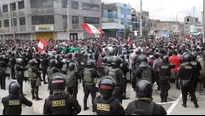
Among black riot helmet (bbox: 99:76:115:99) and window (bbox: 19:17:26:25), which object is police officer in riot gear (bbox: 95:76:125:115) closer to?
black riot helmet (bbox: 99:76:115:99)

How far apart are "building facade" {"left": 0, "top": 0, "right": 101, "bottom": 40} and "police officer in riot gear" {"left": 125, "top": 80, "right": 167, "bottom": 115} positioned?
140ft

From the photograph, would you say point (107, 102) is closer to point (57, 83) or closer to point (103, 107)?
point (103, 107)

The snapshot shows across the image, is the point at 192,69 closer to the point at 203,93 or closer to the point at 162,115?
the point at 203,93

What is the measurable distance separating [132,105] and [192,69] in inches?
180

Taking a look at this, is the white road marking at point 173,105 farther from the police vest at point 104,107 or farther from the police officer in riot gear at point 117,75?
the police vest at point 104,107

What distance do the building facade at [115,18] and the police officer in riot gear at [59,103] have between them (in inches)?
2330

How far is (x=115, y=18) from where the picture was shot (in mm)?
70938

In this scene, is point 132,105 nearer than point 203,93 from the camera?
Yes

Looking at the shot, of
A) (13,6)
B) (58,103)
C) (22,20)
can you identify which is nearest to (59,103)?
(58,103)

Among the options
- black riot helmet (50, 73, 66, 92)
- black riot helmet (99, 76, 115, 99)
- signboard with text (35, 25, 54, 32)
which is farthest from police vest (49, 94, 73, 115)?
signboard with text (35, 25, 54, 32)

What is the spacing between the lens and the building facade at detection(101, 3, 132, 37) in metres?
64.2

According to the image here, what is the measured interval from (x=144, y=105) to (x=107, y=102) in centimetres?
61

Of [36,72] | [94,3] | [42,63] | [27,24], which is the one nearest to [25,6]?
[27,24]

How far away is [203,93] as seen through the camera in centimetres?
1043
